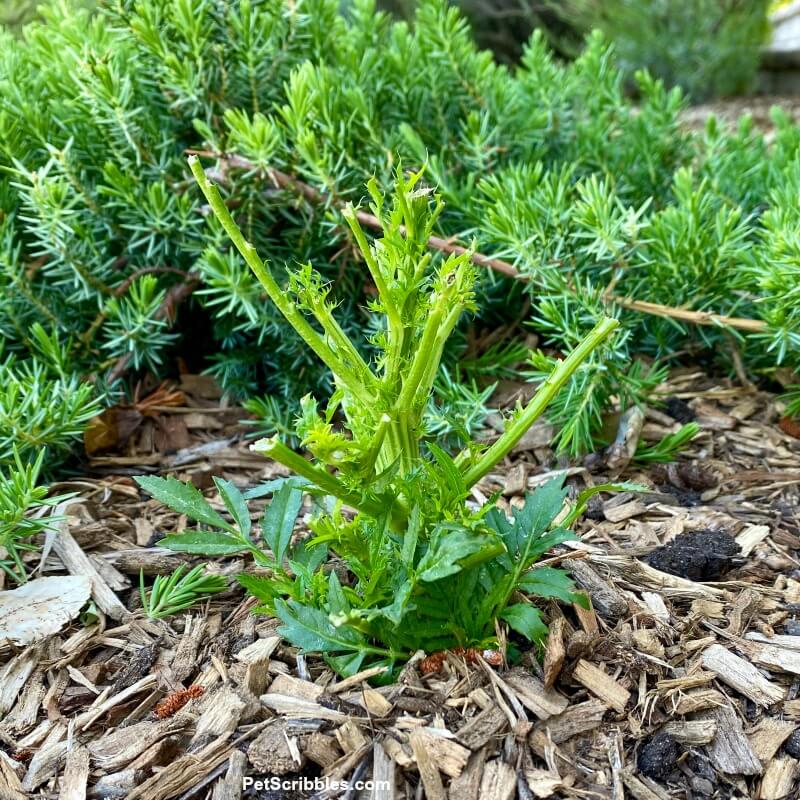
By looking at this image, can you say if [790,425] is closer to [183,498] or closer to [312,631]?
[312,631]

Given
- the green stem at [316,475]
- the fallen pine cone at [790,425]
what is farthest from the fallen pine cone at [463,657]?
the fallen pine cone at [790,425]

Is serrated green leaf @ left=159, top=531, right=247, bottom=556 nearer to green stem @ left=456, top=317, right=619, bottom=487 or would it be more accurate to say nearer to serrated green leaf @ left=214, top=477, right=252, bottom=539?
serrated green leaf @ left=214, top=477, right=252, bottom=539

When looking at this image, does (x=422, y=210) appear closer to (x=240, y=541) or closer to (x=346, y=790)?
(x=240, y=541)

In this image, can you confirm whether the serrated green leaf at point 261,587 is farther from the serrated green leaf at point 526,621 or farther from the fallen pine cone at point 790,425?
the fallen pine cone at point 790,425

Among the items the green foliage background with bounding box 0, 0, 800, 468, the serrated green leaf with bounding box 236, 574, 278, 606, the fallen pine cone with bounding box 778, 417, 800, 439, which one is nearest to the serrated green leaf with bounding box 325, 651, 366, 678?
the serrated green leaf with bounding box 236, 574, 278, 606

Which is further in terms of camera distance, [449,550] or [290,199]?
[290,199]

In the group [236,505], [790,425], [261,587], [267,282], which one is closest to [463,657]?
[261,587]
